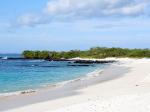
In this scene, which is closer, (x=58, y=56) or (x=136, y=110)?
(x=136, y=110)

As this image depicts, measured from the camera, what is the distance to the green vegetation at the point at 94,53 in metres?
124

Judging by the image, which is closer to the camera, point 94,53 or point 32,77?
point 32,77

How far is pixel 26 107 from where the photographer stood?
1620cm

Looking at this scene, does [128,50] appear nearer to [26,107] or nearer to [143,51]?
[143,51]

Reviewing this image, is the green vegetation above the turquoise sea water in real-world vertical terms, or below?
above

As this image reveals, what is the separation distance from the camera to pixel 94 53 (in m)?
136

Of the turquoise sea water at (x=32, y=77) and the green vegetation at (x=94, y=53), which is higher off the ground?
the green vegetation at (x=94, y=53)

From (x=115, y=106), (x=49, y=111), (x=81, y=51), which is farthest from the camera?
(x=81, y=51)

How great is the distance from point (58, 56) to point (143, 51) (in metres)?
30.1

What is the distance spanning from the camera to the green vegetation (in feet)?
407

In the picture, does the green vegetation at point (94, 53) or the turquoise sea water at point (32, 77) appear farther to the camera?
the green vegetation at point (94, 53)

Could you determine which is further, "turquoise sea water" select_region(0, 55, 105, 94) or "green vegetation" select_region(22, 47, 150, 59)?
"green vegetation" select_region(22, 47, 150, 59)

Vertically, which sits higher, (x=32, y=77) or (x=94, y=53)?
(x=94, y=53)

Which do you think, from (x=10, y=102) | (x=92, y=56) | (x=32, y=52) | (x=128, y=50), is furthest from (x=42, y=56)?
(x=10, y=102)
